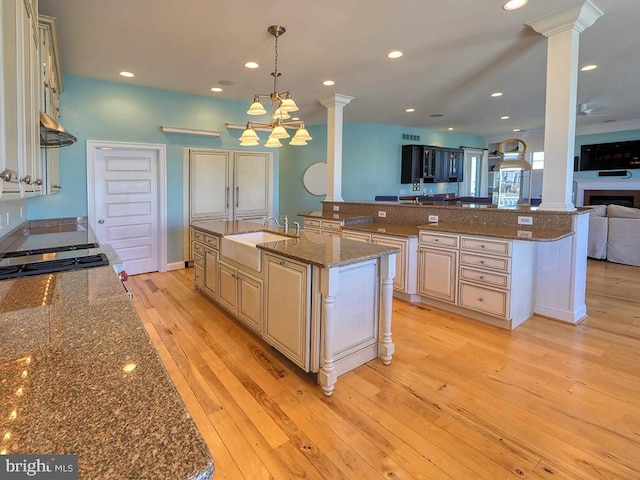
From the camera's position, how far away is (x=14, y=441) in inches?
23.7

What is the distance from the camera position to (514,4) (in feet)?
9.10

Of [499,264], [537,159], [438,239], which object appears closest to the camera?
[499,264]

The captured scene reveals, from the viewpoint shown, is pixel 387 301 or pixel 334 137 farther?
pixel 334 137

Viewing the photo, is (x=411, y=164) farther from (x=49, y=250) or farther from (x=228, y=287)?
(x=49, y=250)

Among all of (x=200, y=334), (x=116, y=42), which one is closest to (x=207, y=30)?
(x=116, y=42)

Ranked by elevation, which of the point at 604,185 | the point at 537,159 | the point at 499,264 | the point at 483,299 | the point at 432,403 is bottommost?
the point at 432,403

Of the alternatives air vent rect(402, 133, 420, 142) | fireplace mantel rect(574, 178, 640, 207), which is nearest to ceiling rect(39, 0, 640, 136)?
air vent rect(402, 133, 420, 142)

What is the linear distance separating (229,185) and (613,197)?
30.0 ft

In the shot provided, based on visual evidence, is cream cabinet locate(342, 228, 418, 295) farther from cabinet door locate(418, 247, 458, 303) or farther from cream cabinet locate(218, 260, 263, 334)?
cream cabinet locate(218, 260, 263, 334)

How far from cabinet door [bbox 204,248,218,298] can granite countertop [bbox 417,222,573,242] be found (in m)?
2.23

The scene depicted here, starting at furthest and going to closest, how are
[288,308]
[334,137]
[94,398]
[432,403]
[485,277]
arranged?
1. [334,137]
2. [485,277]
3. [288,308]
4. [432,403]
5. [94,398]

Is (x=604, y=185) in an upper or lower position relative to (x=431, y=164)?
lower

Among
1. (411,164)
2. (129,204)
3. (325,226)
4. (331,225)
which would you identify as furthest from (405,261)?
(411,164)

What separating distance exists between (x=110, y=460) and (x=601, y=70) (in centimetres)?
591
